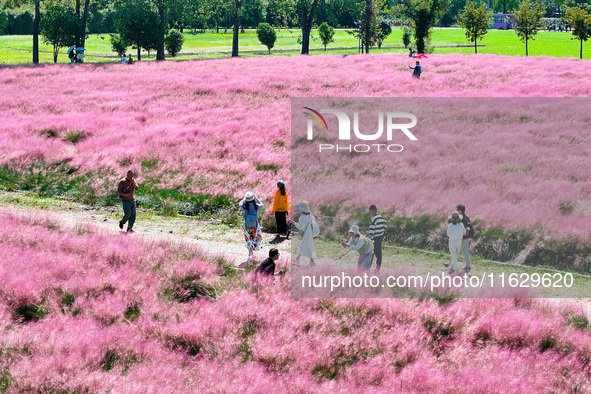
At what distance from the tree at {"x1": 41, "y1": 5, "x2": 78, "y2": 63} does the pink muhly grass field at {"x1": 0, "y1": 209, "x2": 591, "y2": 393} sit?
54.8m

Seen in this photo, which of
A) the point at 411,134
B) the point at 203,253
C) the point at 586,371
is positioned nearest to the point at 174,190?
the point at 203,253

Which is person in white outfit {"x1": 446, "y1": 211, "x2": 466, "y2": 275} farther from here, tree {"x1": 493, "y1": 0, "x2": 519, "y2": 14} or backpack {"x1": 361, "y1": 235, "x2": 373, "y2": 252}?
tree {"x1": 493, "y1": 0, "x2": 519, "y2": 14}

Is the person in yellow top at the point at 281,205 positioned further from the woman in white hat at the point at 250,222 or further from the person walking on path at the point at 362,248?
the person walking on path at the point at 362,248

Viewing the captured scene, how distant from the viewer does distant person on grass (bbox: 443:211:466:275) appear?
12188 millimetres

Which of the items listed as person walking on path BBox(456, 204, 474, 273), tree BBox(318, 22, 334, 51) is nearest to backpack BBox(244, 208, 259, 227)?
person walking on path BBox(456, 204, 474, 273)

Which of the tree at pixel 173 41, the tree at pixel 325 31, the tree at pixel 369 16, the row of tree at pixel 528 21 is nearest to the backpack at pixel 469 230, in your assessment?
the row of tree at pixel 528 21

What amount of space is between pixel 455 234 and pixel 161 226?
7992 mm

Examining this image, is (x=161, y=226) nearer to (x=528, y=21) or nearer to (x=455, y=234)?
(x=455, y=234)

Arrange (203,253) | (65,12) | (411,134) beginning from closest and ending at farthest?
(203,253), (411,134), (65,12)

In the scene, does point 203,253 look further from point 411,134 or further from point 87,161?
point 411,134

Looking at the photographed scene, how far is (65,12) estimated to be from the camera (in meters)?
60.7

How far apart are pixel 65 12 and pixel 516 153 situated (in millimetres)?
53167

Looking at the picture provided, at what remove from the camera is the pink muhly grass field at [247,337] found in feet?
24.8

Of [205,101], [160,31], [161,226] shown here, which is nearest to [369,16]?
[160,31]
